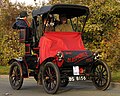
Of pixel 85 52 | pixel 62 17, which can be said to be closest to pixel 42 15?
pixel 62 17

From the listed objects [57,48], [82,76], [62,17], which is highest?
[62,17]

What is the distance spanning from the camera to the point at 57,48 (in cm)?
1176

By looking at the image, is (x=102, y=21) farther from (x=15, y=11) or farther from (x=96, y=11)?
(x=15, y=11)

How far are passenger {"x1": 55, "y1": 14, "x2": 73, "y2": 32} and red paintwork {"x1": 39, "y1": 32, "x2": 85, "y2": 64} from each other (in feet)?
1.02

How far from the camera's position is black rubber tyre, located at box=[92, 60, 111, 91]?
11.7 metres

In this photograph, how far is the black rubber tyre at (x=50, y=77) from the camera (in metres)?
10.9

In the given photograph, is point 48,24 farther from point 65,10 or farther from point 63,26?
point 65,10

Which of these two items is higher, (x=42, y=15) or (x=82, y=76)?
(x=42, y=15)

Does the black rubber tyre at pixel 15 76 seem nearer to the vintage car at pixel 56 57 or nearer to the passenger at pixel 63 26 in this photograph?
the vintage car at pixel 56 57

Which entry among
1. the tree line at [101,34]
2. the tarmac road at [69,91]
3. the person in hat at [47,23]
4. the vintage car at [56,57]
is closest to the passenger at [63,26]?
the vintage car at [56,57]

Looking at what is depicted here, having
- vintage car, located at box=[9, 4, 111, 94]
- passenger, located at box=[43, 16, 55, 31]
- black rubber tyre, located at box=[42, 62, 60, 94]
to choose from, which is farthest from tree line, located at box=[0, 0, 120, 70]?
black rubber tyre, located at box=[42, 62, 60, 94]

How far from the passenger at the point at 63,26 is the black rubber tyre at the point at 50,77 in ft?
5.36

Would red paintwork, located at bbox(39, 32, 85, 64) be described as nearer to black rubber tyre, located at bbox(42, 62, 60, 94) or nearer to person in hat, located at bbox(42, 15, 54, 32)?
person in hat, located at bbox(42, 15, 54, 32)

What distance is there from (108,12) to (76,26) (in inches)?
316
